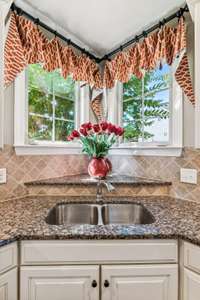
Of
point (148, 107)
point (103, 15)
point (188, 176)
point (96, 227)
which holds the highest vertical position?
point (103, 15)

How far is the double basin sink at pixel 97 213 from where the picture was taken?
1699 millimetres

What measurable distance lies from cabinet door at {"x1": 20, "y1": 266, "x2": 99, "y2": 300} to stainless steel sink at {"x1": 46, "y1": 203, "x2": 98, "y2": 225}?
560mm

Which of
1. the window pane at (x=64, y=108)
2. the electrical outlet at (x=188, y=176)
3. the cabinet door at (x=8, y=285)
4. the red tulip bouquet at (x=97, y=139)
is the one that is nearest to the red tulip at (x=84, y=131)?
the red tulip bouquet at (x=97, y=139)

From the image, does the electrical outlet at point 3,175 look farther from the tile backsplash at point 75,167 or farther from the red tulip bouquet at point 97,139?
the red tulip bouquet at point 97,139

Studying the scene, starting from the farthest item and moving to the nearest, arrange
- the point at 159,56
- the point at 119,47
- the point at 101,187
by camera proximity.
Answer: the point at 119,47 → the point at 101,187 → the point at 159,56

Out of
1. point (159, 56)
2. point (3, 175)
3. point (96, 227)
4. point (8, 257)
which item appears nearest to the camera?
point (8, 257)

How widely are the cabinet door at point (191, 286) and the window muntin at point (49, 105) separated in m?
1.50

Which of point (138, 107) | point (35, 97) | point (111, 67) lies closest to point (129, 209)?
point (138, 107)

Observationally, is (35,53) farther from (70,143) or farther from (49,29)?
(70,143)

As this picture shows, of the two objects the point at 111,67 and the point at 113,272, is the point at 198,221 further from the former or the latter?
the point at 111,67

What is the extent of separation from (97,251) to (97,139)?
91cm

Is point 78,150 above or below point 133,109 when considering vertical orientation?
below

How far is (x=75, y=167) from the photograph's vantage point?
2275 millimetres

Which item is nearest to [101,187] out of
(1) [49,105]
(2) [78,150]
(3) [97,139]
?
(3) [97,139]
